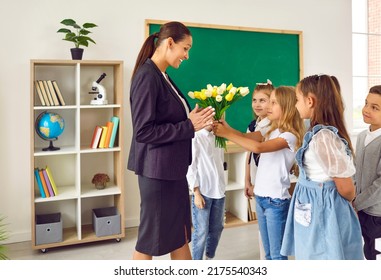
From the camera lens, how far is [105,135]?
3100 millimetres

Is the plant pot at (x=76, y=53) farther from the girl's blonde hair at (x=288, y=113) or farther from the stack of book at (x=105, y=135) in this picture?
the girl's blonde hair at (x=288, y=113)

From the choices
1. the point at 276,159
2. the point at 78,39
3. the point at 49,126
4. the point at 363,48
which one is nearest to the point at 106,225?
the point at 49,126

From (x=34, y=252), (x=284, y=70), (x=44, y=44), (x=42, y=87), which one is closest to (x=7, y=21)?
(x=44, y=44)

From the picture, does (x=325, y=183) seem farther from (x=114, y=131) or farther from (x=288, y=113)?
(x=114, y=131)

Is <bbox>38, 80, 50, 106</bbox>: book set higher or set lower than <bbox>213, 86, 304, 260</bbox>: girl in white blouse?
higher

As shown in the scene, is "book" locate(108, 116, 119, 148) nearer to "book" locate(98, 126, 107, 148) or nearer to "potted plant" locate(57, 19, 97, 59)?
"book" locate(98, 126, 107, 148)

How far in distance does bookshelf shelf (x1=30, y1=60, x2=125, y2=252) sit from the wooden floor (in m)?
0.07

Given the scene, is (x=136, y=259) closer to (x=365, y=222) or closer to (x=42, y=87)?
(x=365, y=222)

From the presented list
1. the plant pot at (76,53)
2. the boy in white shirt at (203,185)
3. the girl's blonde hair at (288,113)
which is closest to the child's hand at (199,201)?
the boy in white shirt at (203,185)

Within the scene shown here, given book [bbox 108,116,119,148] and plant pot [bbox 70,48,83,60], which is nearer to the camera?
plant pot [bbox 70,48,83,60]

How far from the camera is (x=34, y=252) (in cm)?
289

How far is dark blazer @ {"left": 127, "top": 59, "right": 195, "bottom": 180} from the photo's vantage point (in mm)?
1516

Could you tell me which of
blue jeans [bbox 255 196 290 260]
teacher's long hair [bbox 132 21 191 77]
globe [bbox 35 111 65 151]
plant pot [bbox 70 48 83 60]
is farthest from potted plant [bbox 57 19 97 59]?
blue jeans [bbox 255 196 290 260]

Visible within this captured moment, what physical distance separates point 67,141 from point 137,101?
1.94 m
